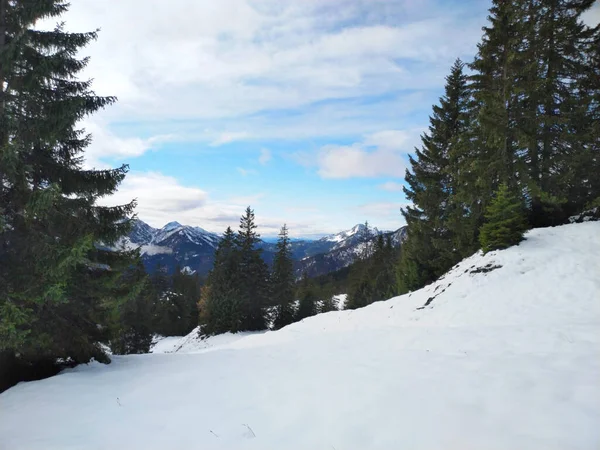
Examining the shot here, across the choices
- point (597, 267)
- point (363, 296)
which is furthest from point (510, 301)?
point (363, 296)

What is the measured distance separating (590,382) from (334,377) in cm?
403

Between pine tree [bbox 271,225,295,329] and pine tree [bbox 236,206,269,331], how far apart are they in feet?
4.77

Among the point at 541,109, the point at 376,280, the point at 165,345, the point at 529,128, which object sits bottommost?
the point at 165,345

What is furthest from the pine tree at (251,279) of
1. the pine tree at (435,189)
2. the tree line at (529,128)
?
the tree line at (529,128)

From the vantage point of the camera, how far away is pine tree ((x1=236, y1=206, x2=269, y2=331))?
3419cm

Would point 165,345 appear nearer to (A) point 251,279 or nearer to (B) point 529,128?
(A) point 251,279

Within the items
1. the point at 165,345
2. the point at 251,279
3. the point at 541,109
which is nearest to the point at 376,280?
the point at 251,279

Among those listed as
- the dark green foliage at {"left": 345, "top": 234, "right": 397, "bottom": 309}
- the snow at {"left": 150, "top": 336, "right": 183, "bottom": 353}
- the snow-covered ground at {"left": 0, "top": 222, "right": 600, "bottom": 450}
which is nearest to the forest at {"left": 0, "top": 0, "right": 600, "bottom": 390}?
the snow-covered ground at {"left": 0, "top": 222, "right": 600, "bottom": 450}

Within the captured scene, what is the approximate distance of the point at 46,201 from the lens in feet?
22.5

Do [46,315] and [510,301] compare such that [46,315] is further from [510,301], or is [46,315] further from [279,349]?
[510,301]

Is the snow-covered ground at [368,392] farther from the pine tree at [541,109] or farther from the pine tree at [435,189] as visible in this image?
the pine tree at [435,189]

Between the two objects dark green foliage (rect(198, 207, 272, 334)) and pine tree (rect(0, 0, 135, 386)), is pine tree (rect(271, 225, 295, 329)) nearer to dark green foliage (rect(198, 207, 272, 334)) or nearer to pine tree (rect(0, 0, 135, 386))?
dark green foliage (rect(198, 207, 272, 334))

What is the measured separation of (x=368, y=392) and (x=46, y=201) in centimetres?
775

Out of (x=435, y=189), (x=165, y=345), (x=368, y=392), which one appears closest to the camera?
(x=368, y=392)
